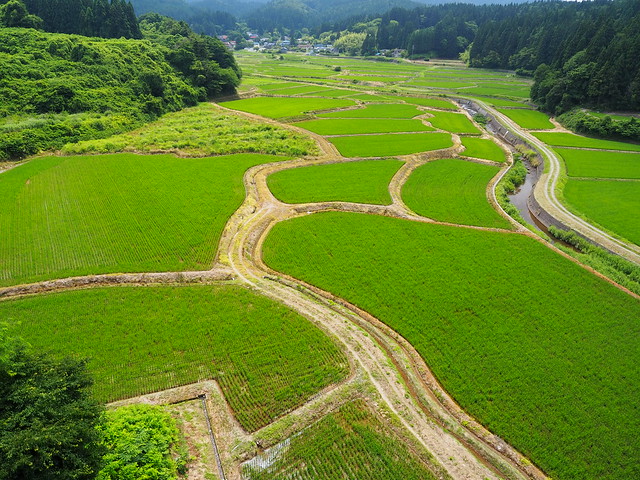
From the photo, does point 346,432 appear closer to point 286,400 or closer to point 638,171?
point 286,400

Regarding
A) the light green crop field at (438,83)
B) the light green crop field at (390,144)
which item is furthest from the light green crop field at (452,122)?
the light green crop field at (438,83)

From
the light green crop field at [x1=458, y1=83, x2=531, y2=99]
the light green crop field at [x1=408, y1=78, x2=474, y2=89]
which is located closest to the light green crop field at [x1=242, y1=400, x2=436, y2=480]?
the light green crop field at [x1=458, y1=83, x2=531, y2=99]

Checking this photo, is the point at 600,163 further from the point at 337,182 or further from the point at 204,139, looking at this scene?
the point at 204,139

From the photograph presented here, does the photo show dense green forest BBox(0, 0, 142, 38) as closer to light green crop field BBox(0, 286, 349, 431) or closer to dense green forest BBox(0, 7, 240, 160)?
dense green forest BBox(0, 7, 240, 160)

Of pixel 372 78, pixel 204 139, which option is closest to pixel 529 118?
pixel 372 78

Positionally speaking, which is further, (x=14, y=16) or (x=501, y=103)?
(x=501, y=103)

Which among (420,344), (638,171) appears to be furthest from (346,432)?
(638,171)
